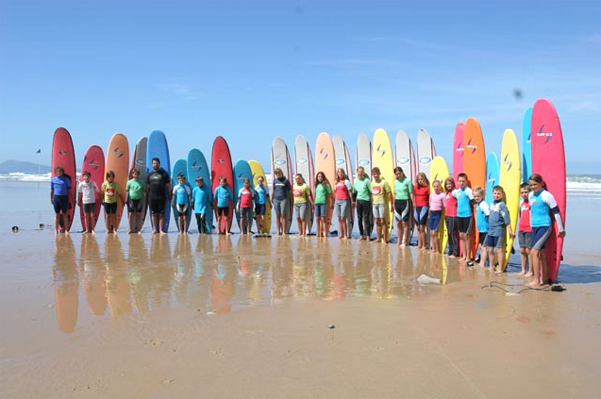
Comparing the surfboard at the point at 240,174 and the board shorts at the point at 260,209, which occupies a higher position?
the surfboard at the point at 240,174

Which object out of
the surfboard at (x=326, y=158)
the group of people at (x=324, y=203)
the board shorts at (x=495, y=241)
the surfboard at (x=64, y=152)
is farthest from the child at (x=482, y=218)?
the surfboard at (x=64, y=152)

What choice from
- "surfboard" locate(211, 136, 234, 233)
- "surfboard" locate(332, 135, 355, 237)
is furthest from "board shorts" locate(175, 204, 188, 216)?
"surfboard" locate(332, 135, 355, 237)

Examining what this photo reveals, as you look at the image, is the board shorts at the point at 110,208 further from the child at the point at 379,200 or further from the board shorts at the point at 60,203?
the child at the point at 379,200

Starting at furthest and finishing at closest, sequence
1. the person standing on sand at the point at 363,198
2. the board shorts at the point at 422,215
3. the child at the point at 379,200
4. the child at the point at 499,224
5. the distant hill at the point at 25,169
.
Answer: the distant hill at the point at 25,169
the person standing on sand at the point at 363,198
the child at the point at 379,200
the board shorts at the point at 422,215
the child at the point at 499,224

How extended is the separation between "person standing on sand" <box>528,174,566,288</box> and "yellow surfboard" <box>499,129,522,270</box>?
0.84 m

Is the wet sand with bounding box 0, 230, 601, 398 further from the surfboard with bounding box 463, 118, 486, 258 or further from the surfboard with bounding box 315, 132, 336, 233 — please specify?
the surfboard with bounding box 315, 132, 336, 233

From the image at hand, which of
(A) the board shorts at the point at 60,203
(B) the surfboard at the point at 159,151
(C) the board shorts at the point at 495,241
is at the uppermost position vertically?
(B) the surfboard at the point at 159,151

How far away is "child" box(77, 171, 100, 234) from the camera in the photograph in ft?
34.6

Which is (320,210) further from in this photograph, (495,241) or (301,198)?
(495,241)

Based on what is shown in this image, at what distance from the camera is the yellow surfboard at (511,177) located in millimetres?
6766

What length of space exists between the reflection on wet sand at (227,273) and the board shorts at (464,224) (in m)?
0.44

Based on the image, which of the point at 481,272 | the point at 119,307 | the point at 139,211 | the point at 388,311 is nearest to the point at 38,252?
the point at 139,211

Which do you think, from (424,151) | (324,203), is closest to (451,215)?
(424,151)

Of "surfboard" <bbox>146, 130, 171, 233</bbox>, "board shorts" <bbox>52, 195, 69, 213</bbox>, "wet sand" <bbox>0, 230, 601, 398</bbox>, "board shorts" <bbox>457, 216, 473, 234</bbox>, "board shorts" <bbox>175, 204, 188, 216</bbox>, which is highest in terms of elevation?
"surfboard" <bbox>146, 130, 171, 233</bbox>
